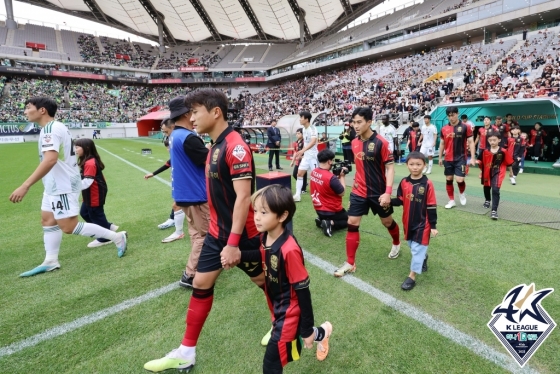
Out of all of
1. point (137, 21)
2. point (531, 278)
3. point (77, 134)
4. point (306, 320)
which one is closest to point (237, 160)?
point (306, 320)

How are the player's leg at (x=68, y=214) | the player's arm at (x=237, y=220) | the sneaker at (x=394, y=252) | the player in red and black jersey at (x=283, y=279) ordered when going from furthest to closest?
the sneaker at (x=394, y=252)
the player's leg at (x=68, y=214)
the player's arm at (x=237, y=220)
the player in red and black jersey at (x=283, y=279)

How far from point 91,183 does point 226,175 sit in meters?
3.56

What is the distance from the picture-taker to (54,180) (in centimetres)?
370

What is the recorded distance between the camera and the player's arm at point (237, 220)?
205cm

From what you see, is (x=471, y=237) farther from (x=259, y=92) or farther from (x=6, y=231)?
(x=259, y=92)

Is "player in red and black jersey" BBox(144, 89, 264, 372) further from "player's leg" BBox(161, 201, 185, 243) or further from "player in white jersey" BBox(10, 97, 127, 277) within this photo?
"player's leg" BBox(161, 201, 185, 243)

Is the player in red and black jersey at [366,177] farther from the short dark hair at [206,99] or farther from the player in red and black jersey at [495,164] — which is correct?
the player in red and black jersey at [495,164]

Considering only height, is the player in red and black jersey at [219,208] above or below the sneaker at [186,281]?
above

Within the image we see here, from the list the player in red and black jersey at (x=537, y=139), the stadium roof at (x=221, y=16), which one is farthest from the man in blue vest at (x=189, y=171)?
the stadium roof at (x=221, y=16)

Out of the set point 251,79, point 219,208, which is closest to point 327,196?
point 219,208

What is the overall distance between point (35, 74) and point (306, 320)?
2660 inches

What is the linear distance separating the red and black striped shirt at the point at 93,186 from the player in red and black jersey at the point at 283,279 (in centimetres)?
391

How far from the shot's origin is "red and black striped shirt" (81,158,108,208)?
4715mm

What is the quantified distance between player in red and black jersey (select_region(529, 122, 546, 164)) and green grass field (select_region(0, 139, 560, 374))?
9725 millimetres
